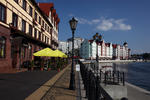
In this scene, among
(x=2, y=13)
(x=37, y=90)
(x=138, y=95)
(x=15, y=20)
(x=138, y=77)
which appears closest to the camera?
(x=37, y=90)

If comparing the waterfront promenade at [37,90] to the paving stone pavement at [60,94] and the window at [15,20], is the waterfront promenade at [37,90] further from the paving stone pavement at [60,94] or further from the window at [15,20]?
the window at [15,20]

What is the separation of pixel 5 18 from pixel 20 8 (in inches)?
174

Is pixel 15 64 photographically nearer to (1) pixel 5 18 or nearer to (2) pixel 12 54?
(2) pixel 12 54

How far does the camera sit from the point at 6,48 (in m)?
13.2

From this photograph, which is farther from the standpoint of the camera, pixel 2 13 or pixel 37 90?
pixel 2 13

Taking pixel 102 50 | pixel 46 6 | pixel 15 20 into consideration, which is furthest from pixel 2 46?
pixel 102 50

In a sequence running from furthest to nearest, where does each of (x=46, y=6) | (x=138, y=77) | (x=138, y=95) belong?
(x=46, y=6) → (x=138, y=77) → (x=138, y=95)

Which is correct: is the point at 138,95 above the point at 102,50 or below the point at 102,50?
below

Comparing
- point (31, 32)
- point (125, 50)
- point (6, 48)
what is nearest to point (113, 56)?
point (125, 50)

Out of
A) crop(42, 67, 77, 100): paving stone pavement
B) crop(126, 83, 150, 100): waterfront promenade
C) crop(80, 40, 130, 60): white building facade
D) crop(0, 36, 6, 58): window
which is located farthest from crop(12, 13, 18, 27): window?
crop(80, 40, 130, 60): white building facade

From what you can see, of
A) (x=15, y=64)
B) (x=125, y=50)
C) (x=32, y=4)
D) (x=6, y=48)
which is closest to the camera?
(x=6, y=48)

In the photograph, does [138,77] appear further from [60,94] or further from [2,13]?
[2,13]

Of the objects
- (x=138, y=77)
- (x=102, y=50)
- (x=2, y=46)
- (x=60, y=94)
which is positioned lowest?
(x=138, y=77)

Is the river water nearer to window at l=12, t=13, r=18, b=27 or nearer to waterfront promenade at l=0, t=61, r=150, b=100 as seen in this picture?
waterfront promenade at l=0, t=61, r=150, b=100
